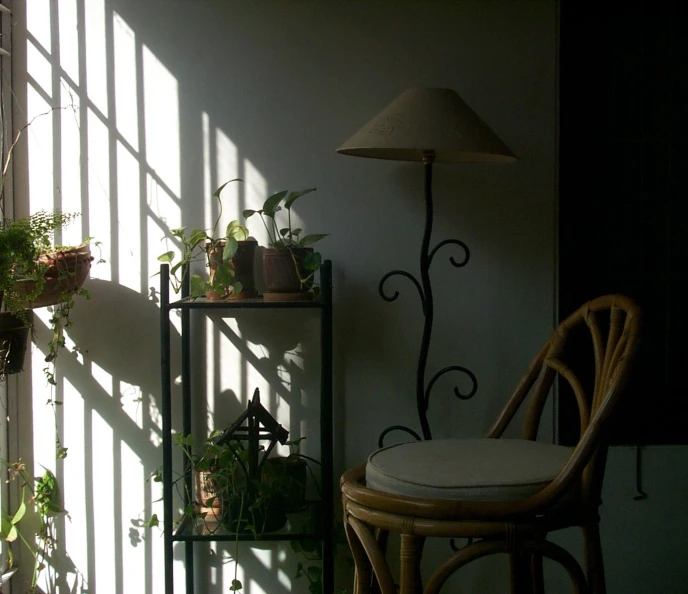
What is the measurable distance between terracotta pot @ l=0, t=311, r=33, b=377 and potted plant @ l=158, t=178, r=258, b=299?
411 mm

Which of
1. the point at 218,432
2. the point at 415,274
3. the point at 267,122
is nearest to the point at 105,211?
the point at 267,122

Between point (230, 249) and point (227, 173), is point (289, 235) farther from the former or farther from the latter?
point (227, 173)

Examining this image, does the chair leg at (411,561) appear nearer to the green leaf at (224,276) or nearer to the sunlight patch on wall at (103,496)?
the green leaf at (224,276)

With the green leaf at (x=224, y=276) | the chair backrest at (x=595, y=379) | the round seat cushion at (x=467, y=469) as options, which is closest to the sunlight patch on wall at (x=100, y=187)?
the green leaf at (x=224, y=276)

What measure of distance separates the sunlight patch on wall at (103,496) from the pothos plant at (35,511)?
0.12m

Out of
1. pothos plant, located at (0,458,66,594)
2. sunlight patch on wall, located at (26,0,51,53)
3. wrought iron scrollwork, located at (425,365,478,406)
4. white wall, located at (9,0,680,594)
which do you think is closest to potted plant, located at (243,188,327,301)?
white wall, located at (9,0,680,594)

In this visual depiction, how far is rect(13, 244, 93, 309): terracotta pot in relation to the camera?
203 cm

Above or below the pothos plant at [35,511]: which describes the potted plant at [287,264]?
above

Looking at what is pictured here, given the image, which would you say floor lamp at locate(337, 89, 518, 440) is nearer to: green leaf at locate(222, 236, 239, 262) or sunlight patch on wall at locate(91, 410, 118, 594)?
green leaf at locate(222, 236, 239, 262)

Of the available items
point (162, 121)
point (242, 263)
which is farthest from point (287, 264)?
point (162, 121)

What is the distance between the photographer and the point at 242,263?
214 centimetres

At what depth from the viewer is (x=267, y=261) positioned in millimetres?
2105

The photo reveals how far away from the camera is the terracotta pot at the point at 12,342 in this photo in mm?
2057

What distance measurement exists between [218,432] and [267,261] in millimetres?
530
